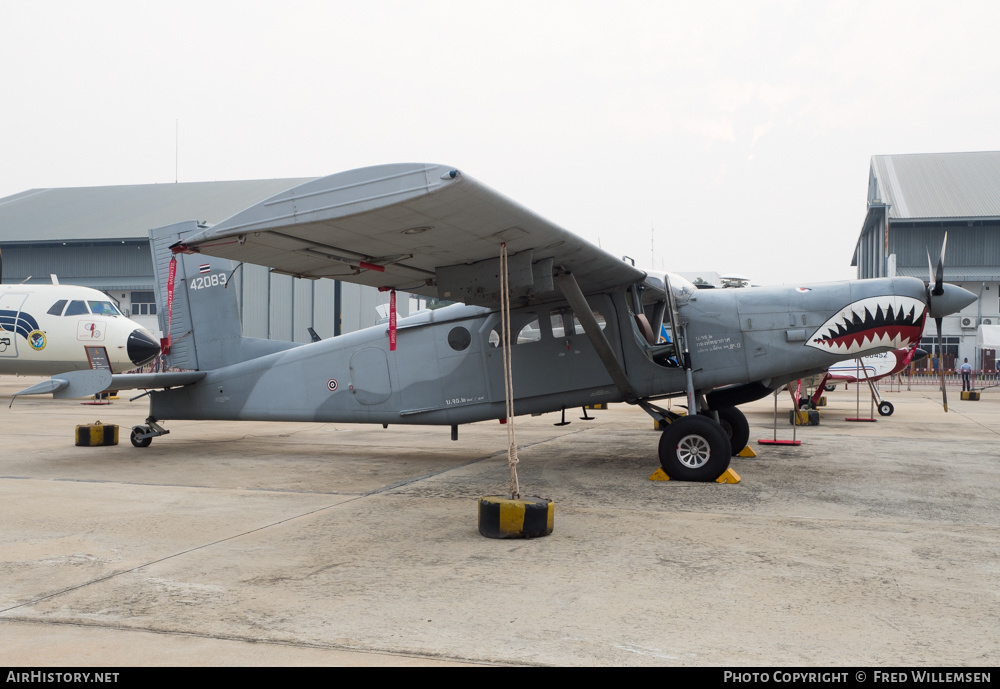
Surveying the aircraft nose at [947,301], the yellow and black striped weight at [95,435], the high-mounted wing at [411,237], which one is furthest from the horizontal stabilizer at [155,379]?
the aircraft nose at [947,301]

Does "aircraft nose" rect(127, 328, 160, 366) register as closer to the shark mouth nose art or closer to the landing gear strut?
the landing gear strut

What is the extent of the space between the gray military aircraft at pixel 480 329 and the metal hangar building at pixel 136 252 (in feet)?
106

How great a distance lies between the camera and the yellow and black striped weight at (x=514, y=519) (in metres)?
5.40

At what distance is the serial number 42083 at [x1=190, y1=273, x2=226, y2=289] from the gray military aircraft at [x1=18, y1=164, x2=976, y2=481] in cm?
2

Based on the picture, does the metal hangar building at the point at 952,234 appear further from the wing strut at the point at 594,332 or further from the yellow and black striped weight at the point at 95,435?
the yellow and black striped weight at the point at 95,435

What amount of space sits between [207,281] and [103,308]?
10101mm

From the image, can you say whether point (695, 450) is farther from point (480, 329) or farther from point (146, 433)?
point (146, 433)

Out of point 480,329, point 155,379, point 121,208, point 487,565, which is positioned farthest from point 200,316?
point 121,208

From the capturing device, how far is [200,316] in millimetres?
10945

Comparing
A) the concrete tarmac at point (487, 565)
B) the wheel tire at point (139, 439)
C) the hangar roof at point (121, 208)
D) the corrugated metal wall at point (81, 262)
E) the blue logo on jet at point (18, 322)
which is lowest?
the concrete tarmac at point (487, 565)

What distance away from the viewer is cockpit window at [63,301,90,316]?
18.8 m

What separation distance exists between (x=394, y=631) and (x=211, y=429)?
41.9ft

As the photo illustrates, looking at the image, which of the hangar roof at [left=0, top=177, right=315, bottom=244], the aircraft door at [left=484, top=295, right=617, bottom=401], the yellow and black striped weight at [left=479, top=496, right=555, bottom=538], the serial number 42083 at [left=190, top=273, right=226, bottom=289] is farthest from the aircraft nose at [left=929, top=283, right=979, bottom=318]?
the hangar roof at [left=0, top=177, right=315, bottom=244]

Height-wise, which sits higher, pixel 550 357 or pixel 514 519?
pixel 550 357
